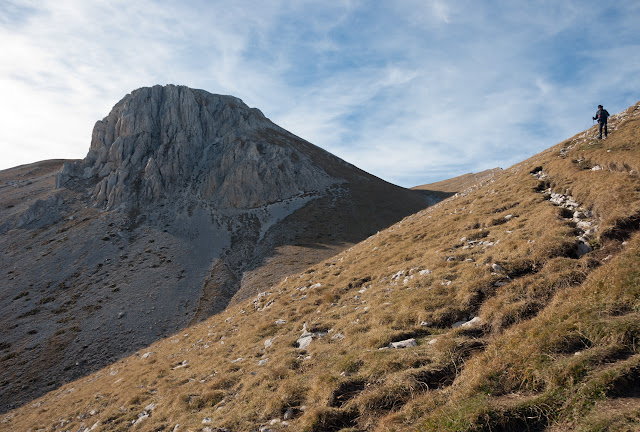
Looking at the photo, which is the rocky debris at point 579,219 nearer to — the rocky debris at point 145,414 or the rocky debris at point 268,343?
the rocky debris at point 268,343

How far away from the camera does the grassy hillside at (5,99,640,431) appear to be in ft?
24.0

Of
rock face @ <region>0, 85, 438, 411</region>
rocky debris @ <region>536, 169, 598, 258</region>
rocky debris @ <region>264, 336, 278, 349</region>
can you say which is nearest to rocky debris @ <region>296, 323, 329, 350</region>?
rocky debris @ <region>264, 336, 278, 349</region>

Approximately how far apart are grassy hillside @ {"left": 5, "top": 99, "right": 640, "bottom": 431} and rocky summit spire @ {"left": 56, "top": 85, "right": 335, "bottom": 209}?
60.5 metres

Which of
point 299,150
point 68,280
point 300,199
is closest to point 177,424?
point 68,280

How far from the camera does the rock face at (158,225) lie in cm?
3803

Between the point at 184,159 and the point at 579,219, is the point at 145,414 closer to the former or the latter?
the point at 579,219

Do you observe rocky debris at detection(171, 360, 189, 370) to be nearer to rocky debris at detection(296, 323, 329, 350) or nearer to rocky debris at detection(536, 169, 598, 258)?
rocky debris at detection(296, 323, 329, 350)

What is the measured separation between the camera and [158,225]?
6688 centimetres

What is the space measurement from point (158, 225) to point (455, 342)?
2665 inches

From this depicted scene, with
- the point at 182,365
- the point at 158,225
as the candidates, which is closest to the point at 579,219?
the point at 182,365

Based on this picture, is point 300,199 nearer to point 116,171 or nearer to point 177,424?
point 116,171

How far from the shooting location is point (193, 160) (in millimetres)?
89250

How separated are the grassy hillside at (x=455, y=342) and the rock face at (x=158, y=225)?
15.8 m

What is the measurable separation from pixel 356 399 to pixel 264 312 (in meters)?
14.4
